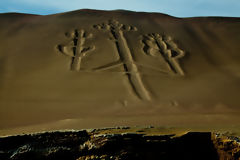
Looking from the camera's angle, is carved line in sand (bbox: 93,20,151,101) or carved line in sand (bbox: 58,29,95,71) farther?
carved line in sand (bbox: 58,29,95,71)

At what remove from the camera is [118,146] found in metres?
1.38

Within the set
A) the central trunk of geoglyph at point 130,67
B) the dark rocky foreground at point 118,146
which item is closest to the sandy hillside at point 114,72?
the central trunk of geoglyph at point 130,67

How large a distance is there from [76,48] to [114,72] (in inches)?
65.1

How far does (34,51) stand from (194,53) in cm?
447

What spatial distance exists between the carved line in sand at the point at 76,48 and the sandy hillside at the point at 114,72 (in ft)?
0.08

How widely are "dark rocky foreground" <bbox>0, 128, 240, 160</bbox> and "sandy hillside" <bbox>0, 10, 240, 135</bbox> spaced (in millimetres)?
610

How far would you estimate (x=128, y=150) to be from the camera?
1.36 metres

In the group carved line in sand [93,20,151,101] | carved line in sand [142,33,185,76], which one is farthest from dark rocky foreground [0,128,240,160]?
carved line in sand [142,33,185,76]

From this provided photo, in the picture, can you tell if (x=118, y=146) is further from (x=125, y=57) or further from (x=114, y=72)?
(x=125, y=57)

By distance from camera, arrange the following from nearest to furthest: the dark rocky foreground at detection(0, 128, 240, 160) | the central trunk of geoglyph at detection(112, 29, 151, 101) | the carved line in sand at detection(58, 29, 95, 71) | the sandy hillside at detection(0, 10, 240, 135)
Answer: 1. the dark rocky foreground at detection(0, 128, 240, 160)
2. the sandy hillside at detection(0, 10, 240, 135)
3. the central trunk of geoglyph at detection(112, 29, 151, 101)
4. the carved line in sand at detection(58, 29, 95, 71)

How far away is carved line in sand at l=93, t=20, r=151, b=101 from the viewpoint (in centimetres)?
512

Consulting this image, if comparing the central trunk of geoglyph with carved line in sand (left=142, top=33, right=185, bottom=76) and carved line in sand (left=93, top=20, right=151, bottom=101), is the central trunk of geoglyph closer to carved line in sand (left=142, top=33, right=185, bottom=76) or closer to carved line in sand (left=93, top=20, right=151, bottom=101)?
carved line in sand (left=93, top=20, right=151, bottom=101)

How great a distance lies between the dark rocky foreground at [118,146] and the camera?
1.35 m

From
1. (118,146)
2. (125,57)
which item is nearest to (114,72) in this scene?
(125,57)
